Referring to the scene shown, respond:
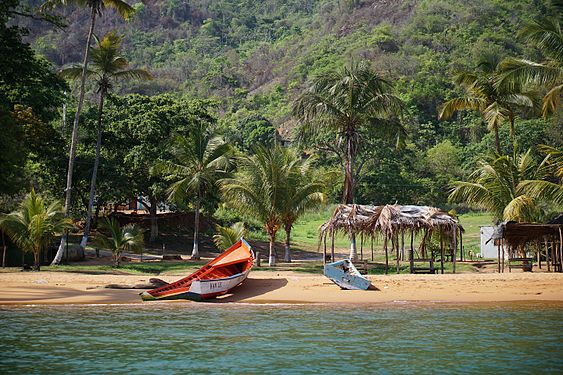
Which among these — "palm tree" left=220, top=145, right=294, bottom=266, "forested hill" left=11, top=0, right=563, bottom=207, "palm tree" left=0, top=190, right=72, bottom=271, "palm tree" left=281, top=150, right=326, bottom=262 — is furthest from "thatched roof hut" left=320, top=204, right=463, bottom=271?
"palm tree" left=0, top=190, right=72, bottom=271

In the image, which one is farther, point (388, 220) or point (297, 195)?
point (297, 195)

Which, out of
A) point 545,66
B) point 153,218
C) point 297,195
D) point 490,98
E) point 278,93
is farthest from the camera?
point 278,93

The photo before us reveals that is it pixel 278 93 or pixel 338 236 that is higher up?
pixel 278 93

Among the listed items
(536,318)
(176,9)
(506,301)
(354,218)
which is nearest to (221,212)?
(354,218)

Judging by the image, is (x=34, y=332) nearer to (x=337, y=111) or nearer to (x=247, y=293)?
(x=247, y=293)

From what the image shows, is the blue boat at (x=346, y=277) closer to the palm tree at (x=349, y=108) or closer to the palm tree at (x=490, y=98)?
the palm tree at (x=349, y=108)

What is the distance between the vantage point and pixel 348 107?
32.1 metres

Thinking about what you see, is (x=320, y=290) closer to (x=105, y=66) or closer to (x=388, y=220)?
(x=388, y=220)

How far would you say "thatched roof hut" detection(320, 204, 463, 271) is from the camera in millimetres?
25453

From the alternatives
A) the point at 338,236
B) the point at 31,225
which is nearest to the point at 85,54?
the point at 31,225

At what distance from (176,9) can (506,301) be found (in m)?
154

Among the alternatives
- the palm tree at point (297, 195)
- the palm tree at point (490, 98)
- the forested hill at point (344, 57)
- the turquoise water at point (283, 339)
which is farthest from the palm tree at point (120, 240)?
the palm tree at point (490, 98)

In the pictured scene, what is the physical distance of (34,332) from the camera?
15586 mm

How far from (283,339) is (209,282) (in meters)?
6.39
